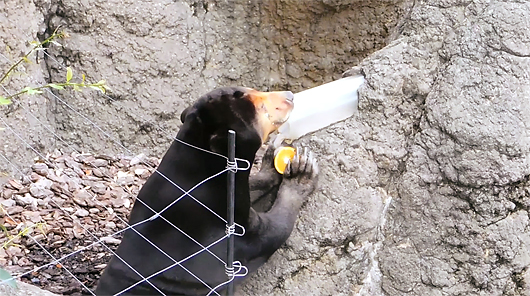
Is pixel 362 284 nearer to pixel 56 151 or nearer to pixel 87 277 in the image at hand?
pixel 87 277

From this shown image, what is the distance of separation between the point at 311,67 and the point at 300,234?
10.9 feet

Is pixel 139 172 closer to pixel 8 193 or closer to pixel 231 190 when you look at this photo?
pixel 8 193

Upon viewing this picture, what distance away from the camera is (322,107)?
3557mm

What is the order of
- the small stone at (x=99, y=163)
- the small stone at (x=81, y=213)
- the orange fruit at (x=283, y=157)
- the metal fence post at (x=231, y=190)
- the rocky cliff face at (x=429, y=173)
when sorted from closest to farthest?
1. the metal fence post at (x=231, y=190)
2. the rocky cliff face at (x=429, y=173)
3. the orange fruit at (x=283, y=157)
4. the small stone at (x=81, y=213)
5. the small stone at (x=99, y=163)

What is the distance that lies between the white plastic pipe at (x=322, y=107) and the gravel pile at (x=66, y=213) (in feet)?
4.10

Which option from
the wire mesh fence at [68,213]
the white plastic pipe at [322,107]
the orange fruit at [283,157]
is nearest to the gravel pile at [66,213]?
the wire mesh fence at [68,213]

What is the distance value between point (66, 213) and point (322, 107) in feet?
6.94

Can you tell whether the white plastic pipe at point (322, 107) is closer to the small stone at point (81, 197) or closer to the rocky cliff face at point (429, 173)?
the rocky cliff face at point (429, 173)

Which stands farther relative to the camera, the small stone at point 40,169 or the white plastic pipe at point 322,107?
the small stone at point 40,169

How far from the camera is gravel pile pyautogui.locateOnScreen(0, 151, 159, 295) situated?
4.21 metres

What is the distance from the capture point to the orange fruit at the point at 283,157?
3.63 meters

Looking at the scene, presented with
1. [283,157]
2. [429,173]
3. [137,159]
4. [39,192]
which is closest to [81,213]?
[39,192]

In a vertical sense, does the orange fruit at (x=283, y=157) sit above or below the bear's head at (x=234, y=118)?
below

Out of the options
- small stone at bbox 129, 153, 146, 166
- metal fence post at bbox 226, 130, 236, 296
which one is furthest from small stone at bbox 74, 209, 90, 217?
metal fence post at bbox 226, 130, 236, 296
